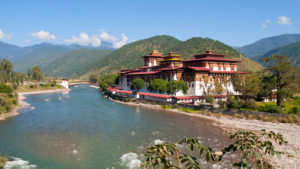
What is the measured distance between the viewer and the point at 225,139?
105 ft

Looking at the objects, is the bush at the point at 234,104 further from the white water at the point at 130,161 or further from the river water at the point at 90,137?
the white water at the point at 130,161

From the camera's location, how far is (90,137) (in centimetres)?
3312

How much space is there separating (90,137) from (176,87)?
107 feet

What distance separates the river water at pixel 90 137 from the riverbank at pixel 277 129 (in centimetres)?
281

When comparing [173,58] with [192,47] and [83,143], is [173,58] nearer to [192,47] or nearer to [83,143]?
[83,143]

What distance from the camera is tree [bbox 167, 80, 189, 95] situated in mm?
61125

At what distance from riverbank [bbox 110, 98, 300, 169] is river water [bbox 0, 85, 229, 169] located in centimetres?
281

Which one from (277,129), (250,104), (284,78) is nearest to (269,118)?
(277,129)

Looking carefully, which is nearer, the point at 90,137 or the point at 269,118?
the point at 90,137

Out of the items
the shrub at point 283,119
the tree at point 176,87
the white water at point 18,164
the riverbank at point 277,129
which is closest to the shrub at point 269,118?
the shrub at point 283,119

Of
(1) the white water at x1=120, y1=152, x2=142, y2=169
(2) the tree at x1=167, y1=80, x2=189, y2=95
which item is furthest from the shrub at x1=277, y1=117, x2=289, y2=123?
(1) the white water at x1=120, y1=152, x2=142, y2=169

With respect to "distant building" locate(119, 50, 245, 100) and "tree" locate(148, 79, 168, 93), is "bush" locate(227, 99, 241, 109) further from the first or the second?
"tree" locate(148, 79, 168, 93)

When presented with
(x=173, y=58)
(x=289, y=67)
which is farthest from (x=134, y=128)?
(x=173, y=58)

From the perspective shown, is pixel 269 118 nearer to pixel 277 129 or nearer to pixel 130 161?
pixel 277 129
